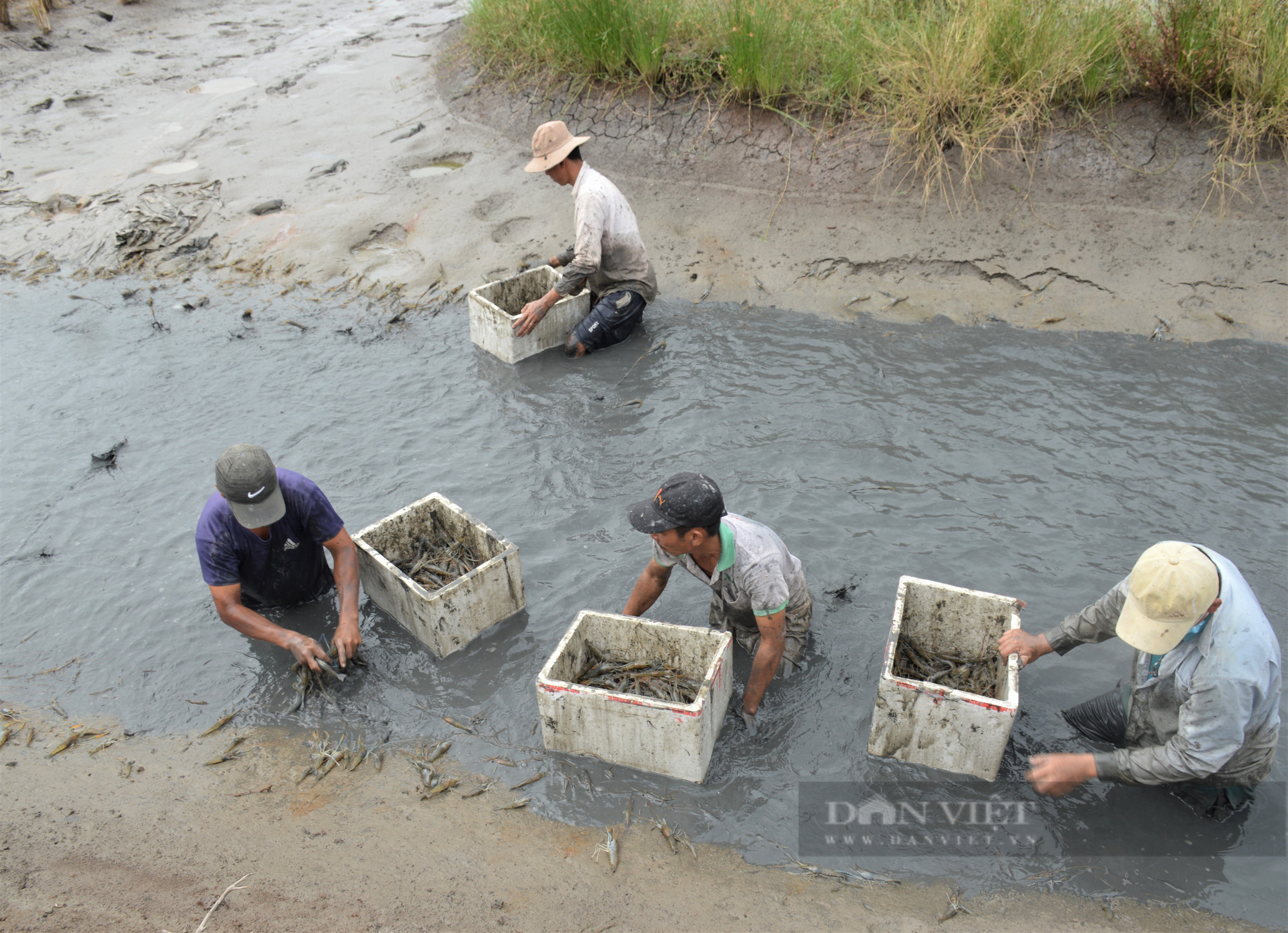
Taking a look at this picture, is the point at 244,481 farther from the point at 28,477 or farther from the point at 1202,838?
the point at 1202,838

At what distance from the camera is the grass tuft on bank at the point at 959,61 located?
7.58 metres

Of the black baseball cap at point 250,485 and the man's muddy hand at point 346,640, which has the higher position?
the black baseball cap at point 250,485

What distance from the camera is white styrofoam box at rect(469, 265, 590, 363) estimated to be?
7.27 meters

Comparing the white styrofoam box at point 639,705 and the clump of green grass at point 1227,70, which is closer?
the white styrofoam box at point 639,705

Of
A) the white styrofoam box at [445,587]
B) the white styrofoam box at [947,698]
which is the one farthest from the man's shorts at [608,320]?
the white styrofoam box at [947,698]

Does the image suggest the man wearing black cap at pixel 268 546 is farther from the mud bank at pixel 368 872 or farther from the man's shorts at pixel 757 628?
the man's shorts at pixel 757 628

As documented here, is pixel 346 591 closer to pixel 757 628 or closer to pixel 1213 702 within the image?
pixel 757 628

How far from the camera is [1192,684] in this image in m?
3.23

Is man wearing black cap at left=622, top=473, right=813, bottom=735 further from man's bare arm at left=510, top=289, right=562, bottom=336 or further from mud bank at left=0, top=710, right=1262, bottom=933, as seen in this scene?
man's bare arm at left=510, top=289, right=562, bottom=336

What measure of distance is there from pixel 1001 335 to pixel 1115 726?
4.26 m

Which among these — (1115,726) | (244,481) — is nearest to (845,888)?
(1115,726)

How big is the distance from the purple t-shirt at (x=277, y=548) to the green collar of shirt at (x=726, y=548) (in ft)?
7.03

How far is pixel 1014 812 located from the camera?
3830mm

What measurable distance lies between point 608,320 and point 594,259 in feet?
1.95
